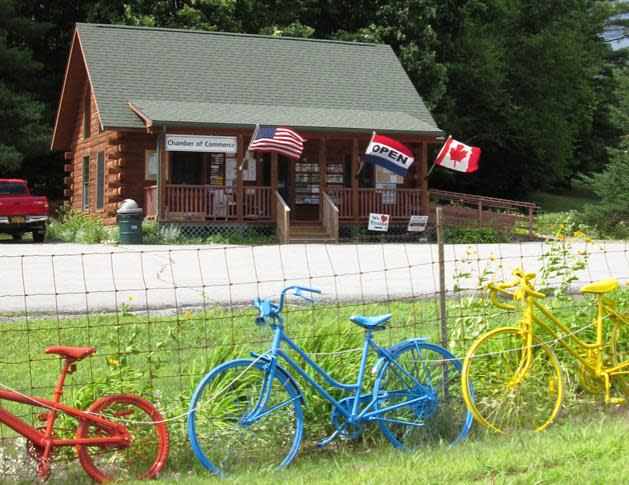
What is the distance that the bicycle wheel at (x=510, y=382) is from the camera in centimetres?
721

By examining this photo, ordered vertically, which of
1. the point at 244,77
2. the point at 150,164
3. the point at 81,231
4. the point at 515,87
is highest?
the point at 515,87

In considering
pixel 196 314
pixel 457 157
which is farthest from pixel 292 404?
pixel 457 157

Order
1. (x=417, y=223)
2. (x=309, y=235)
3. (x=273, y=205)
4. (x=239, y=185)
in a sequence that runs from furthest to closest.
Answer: (x=417, y=223) < (x=273, y=205) < (x=239, y=185) < (x=309, y=235)

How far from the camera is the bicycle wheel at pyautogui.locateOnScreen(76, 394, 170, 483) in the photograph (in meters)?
6.15

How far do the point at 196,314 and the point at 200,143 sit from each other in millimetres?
15572

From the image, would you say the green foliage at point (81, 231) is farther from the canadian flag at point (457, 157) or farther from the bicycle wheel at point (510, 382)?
the bicycle wheel at point (510, 382)

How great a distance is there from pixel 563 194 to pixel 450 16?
25.1 meters

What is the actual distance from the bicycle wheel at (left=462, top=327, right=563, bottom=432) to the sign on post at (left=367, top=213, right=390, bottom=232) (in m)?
20.7

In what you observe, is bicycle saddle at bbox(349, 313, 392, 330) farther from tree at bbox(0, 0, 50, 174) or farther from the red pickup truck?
tree at bbox(0, 0, 50, 174)

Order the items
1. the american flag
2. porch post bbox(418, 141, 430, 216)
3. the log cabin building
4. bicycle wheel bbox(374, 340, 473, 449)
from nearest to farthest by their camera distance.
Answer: bicycle wheel bbox(374, 340, 473, 449) < the american flag < the log cabin building < porch post bbox(418, 141, 430, 216)

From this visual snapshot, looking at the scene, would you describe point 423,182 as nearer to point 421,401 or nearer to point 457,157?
point 457,157

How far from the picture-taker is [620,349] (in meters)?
8.38

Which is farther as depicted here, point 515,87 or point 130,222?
point 515,87

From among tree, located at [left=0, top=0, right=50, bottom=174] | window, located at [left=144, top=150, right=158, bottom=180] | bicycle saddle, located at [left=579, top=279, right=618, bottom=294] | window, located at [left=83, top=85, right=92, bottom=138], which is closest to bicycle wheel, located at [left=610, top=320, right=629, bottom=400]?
bicycle saddle, located at [left=579, top=279, right=618, bottom=294]
